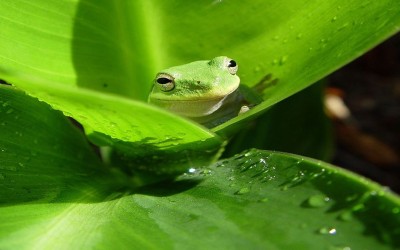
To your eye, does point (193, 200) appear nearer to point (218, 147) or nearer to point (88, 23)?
point (218, 147)

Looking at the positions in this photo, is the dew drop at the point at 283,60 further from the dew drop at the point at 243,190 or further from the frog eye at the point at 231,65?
the dew drop at the point at 243,190

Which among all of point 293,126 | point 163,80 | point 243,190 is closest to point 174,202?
point 243,190

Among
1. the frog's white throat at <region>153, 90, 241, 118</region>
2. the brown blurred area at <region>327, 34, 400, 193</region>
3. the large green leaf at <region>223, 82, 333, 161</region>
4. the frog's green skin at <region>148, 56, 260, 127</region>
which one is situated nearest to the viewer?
the frog's green skin at <region>148, 56, 260, 127</region>

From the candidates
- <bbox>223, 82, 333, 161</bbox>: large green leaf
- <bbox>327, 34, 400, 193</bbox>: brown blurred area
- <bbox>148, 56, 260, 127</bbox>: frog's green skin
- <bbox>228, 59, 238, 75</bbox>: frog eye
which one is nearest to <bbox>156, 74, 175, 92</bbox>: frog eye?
<bbox>148, 56, 260, 127</bbox>: frog's green skin

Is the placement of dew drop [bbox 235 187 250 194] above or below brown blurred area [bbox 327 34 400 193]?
below

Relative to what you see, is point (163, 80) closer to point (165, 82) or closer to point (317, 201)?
point (165, 82)

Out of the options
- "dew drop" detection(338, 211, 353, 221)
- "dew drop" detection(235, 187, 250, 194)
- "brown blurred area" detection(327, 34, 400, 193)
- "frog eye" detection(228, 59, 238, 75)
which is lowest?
"dew drop" detection(338, 211, 353, 221)

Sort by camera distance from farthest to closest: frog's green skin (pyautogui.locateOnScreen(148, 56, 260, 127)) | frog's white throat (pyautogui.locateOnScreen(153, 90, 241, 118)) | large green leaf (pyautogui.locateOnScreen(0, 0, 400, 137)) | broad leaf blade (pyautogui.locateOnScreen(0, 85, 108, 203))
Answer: frog's white throat (pyautogui.locateOnScreen(153, 90, 241, 118)), frog's green skin (pyautogui.locateOnScreen(148, 56, 260, 127)), large green leaf (pyautogui.locateOnScreen(0, 0, 400, 137)), broad leaf blade (pyautogui.locateOnScreen(0, 85, 108, 203))

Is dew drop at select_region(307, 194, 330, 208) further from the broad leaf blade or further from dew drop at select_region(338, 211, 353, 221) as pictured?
the broad leaf blade
